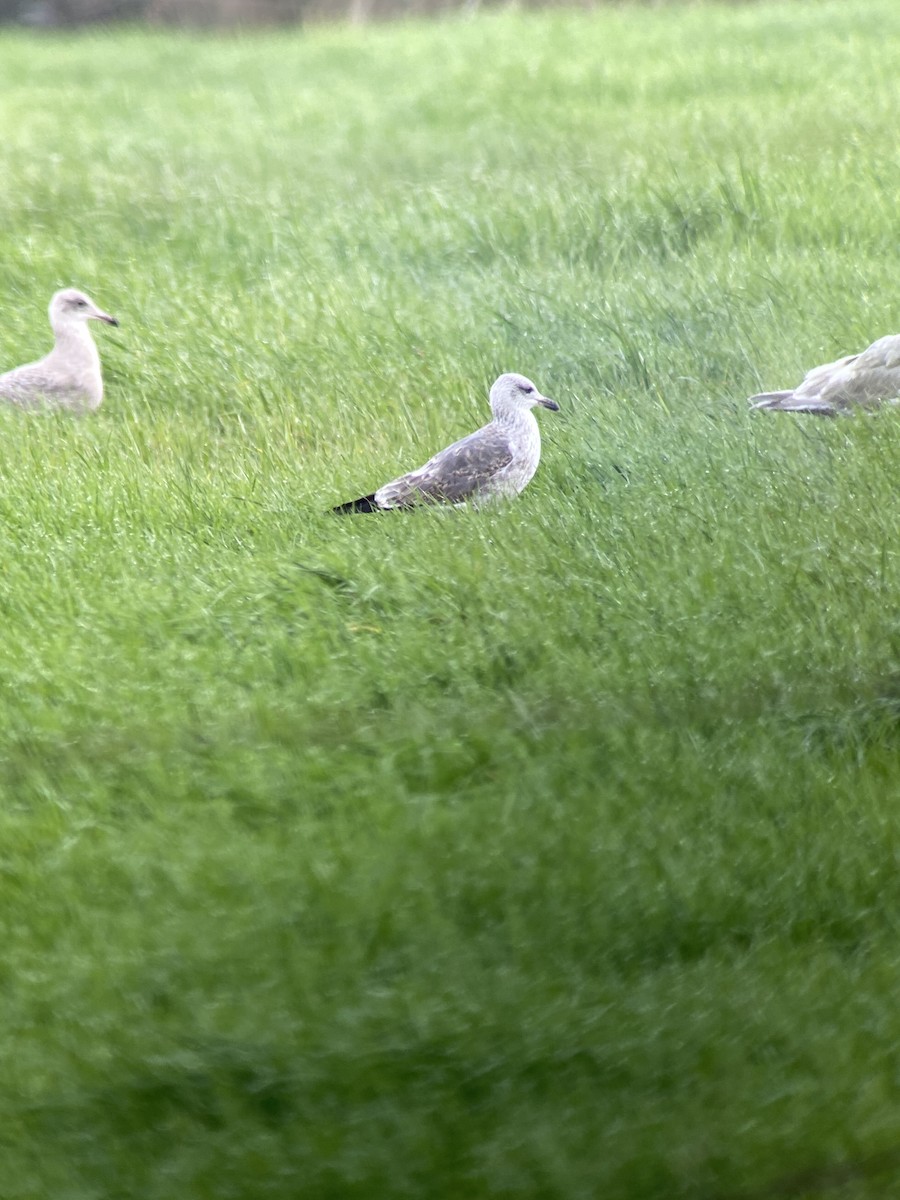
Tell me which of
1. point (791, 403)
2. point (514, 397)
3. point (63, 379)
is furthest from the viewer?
point (63, 379)

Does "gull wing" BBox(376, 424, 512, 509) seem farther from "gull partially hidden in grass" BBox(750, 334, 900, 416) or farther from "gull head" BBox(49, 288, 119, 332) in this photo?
"gull head" BBox(49, 288, 119, 332)

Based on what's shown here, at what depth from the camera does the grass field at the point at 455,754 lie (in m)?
2.93

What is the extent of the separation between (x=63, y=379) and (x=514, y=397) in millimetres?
1950

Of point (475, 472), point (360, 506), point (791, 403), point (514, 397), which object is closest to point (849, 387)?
point (791, 403)

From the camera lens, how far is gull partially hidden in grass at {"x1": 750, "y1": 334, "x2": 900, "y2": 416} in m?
5.33

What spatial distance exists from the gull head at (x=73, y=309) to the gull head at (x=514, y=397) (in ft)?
6.24

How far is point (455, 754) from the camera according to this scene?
379 centimetres

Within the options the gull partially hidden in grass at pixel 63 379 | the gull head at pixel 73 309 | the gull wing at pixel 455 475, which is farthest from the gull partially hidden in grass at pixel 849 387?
the gull head at pixel 73 309

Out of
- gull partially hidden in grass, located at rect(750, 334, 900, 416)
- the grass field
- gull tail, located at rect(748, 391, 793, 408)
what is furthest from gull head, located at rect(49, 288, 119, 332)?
gull partially hidden in grass, located at rect(750, 334, 900, 416)

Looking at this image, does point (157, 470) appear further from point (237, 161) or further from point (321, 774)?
point (237, 161)

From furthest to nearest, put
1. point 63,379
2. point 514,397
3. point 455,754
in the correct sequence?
point 63,379
point 514,397
point 455,754

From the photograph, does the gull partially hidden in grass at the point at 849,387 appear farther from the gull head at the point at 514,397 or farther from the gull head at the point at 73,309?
the gull head at the point at 73,309

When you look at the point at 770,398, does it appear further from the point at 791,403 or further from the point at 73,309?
the point at 73,309

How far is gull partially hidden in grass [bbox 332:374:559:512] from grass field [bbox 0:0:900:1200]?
0.32ft
